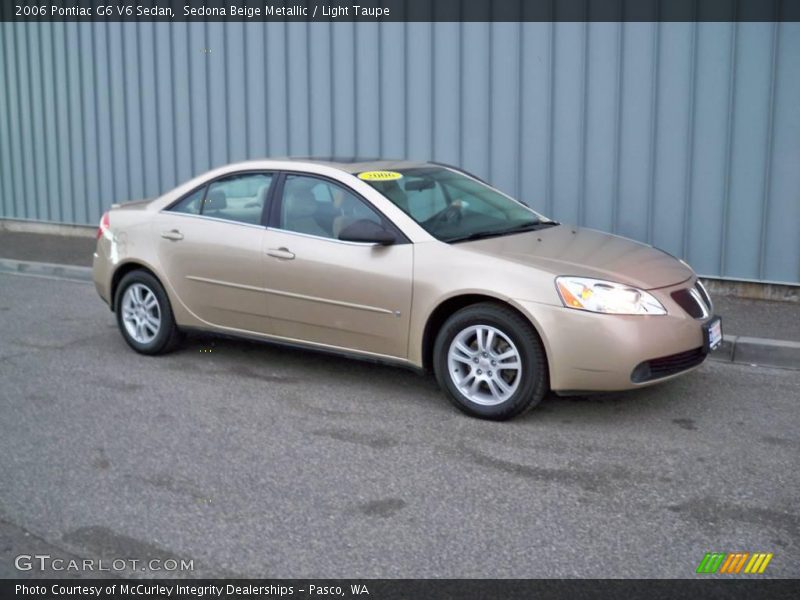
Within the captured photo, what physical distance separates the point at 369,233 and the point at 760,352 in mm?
3110

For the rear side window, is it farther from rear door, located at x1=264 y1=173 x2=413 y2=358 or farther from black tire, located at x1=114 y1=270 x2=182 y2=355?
rear door, located at x1=264 y1=173 x2=413 y2=358

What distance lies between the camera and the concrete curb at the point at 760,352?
7406mm

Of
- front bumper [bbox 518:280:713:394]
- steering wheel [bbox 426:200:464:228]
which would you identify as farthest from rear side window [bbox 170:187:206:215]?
front bumper [bbox 518:280:713:394]

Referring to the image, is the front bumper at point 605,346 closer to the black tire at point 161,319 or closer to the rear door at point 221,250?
the rear door at point 221,250

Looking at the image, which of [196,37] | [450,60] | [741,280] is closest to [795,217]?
[741,280]

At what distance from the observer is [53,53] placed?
44.7 feet

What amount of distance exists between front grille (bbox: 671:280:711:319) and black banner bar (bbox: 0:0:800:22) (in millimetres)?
3714

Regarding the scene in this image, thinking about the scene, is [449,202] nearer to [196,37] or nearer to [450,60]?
[450,60]

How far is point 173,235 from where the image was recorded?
7477 mm

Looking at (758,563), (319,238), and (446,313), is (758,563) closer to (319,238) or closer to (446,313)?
(446,313)

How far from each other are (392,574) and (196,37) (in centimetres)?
951

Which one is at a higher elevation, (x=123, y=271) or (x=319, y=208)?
(x=319, y=208)
